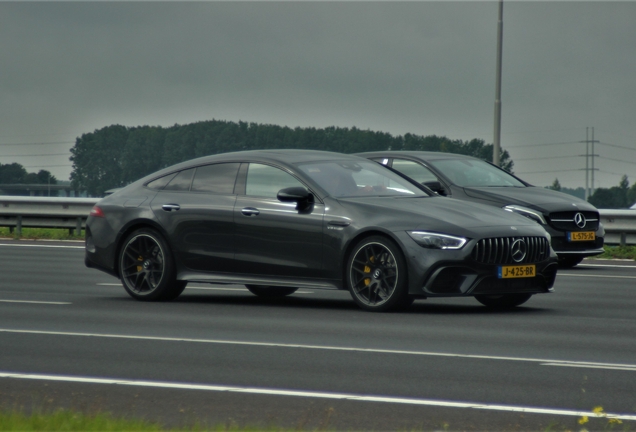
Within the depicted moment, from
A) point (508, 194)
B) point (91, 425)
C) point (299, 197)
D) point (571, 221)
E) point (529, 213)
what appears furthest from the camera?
point (571, 221)

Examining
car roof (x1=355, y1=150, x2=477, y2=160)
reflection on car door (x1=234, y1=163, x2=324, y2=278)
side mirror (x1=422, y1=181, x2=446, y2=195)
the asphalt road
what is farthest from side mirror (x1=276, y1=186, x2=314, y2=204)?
car roof (x1=355, y1=150, x2=477, y2=160)

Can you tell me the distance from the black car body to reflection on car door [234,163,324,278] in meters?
4.63

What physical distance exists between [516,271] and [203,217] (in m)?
3.35

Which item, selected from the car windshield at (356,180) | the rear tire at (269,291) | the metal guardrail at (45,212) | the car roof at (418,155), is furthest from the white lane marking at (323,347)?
the metal guardrail at (45,212)

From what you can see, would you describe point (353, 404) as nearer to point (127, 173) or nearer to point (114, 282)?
point (114, 282)

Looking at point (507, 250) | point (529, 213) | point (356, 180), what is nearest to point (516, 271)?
point (507, 250)

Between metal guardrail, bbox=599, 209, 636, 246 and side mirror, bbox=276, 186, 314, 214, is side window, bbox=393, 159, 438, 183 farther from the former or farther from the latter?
metal guardrail, bbox=599, 209, 636, 246

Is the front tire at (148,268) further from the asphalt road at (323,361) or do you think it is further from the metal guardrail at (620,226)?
the metal guardrail at (620,226)

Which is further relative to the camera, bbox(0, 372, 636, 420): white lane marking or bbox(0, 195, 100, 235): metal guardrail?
bbox(0, 195, 100, 235): metal guardrail

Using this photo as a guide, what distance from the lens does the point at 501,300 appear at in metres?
12.2

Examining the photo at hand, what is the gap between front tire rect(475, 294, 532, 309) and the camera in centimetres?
1220

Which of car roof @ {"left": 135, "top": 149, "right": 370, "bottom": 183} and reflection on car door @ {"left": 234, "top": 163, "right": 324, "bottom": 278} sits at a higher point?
car roof @ {"left": 135, "top": 149, "right": 370, "bottom": 183}

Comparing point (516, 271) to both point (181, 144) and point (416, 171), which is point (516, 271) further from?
point (181, 144)

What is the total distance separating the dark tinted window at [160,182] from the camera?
1323 cm
